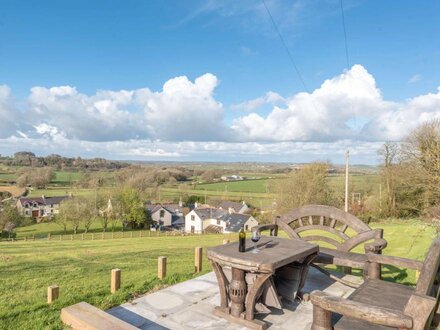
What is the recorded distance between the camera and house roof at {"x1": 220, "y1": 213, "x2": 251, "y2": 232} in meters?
44.6

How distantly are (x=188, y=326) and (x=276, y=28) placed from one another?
7062mm

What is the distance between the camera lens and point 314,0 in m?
9.52

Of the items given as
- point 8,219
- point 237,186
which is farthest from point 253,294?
point 237,186

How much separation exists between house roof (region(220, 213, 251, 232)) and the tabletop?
4021 cm

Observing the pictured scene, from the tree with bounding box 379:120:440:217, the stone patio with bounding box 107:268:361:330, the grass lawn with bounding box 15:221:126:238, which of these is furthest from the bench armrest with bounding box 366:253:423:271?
the grass lawn with bounding box 15:221:126:238

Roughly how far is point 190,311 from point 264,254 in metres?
1.33

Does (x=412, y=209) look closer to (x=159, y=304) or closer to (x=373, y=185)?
(x=373, y=185)

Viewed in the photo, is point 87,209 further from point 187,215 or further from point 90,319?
point 90,319

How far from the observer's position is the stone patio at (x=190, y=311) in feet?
12.3

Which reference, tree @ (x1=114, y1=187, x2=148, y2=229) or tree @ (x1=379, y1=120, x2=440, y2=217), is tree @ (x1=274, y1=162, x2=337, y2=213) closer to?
tree @ (x1=379, y1=120, x2=440, y2=217)

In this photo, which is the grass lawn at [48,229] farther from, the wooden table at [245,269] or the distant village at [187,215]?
the wooden table at [245,269]


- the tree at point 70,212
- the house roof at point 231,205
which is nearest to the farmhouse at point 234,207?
the house roof at point 231,205

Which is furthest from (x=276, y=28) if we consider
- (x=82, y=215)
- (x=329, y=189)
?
(x=82, y=215)

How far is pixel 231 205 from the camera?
55.7 m
